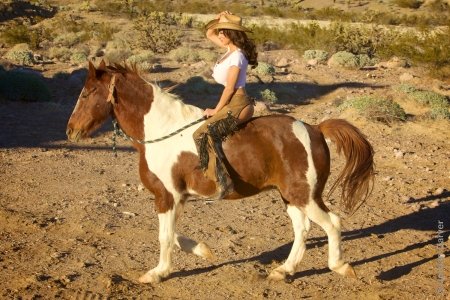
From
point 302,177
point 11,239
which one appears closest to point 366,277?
point 302,177

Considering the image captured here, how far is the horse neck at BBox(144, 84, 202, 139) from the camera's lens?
16.6 ft

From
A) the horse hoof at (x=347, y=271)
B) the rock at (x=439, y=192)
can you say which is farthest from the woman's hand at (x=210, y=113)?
the rock at (x=439, y=192)

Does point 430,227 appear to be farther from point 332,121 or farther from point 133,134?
point 133,134

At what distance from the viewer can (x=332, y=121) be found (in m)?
5.40

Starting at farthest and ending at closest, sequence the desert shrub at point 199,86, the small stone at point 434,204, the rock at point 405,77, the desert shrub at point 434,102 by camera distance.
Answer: the rock at point 405,77 → the desert shrub at point 199,86 → the desert shrub at point 434,102 → the small stone at point 434,204

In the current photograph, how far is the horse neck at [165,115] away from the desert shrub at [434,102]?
10.2 meters

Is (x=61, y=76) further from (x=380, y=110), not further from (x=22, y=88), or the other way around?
(x=380, y=110)

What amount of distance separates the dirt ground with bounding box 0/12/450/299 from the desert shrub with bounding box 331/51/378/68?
416 inches

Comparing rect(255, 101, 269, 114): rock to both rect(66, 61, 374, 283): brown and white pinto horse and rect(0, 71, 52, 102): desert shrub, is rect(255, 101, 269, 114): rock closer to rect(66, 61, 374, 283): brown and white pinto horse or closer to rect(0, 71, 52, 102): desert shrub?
rect(0, 71, 52, 102): desert shrub

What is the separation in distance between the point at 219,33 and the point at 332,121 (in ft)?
4.90

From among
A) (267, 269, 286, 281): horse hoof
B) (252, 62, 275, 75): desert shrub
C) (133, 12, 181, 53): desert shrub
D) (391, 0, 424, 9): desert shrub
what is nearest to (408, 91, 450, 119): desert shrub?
(252, 62, 275, 75): desert shrub

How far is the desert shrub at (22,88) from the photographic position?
14.6 m

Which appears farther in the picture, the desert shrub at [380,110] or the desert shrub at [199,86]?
the desert shrub at [199,86]

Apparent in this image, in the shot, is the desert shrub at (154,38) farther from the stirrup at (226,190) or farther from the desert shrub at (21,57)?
the stirrup at (226,190)
